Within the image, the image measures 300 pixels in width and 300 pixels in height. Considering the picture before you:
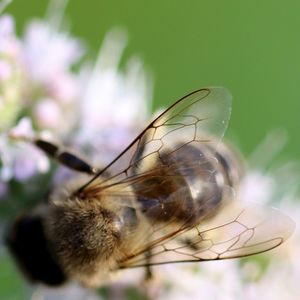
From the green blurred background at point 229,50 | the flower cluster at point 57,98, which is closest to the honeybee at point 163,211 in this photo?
the flower cluster at point 57,98

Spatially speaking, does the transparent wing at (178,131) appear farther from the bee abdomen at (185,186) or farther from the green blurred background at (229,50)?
the green blurred background at (229,50)

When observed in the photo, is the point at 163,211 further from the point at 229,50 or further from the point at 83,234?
the point at 229,50

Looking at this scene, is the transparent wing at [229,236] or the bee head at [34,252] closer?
the transparent wing at [229,236]

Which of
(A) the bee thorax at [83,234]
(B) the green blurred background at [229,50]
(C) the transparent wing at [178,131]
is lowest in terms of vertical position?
(B) the green blurred background at [229,50]

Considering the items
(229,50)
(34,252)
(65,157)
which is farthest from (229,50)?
(34,252)

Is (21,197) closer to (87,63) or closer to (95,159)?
(95,159)

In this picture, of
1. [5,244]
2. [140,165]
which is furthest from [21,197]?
[140,165]

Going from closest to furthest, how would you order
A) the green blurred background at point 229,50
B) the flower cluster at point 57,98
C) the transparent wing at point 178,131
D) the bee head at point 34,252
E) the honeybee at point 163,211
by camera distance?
the transparent wing at point 178,131, the honeybee at point 163,211, the bee head at point 34,252, the flower cluster at point 57,98, the green blurred background at point 229,50
